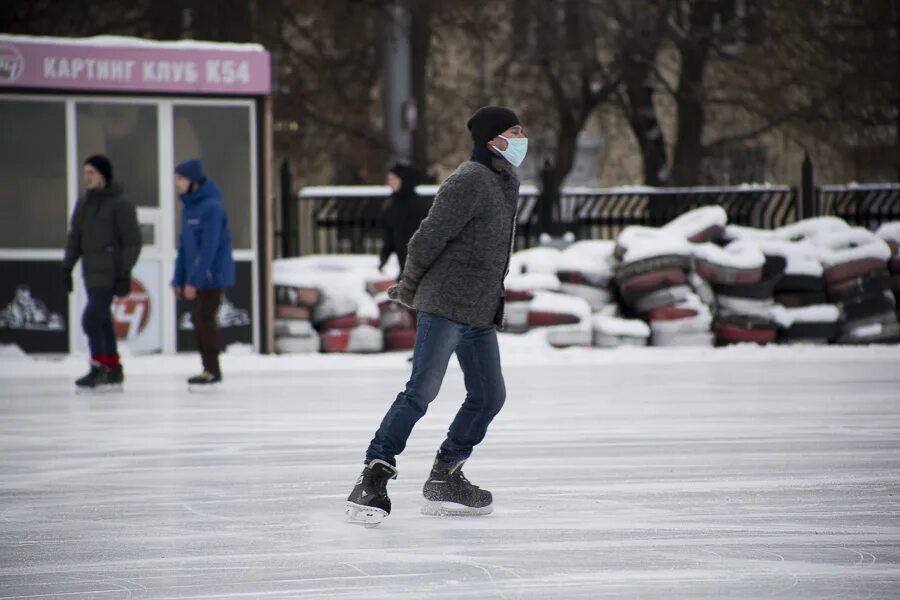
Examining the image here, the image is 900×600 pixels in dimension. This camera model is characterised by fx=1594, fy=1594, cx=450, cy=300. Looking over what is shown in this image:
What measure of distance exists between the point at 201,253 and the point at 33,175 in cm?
440

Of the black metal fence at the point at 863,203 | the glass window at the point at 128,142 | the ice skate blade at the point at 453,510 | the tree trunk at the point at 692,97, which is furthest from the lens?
the tree trunk at the point at 692,97

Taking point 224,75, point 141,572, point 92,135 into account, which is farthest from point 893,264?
point 141,572

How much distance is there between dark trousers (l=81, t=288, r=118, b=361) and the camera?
38.7 ft

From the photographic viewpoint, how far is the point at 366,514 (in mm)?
6195

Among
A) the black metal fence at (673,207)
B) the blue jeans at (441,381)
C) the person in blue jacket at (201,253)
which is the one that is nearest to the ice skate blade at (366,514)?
the blue jeans at (441,381)

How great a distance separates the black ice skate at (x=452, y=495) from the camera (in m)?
6.47

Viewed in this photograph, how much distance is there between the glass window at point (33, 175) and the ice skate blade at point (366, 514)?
387 inches

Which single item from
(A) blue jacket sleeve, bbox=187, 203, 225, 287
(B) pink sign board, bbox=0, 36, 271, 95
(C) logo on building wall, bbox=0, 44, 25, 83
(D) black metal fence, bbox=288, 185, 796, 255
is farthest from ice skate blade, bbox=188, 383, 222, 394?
(D) black metal fence, bbox=288, 185, 796, 255

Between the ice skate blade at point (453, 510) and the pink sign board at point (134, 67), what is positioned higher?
the pink sign board at point (134, 67)

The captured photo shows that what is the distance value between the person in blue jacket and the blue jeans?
5.64 m

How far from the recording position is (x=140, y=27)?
25.7 metres

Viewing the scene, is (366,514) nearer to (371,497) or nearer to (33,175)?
(371,497)

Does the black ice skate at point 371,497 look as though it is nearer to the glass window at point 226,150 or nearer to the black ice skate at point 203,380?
the black ice skate at point 203,380

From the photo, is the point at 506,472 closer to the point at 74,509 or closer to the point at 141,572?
the point at 74,509
